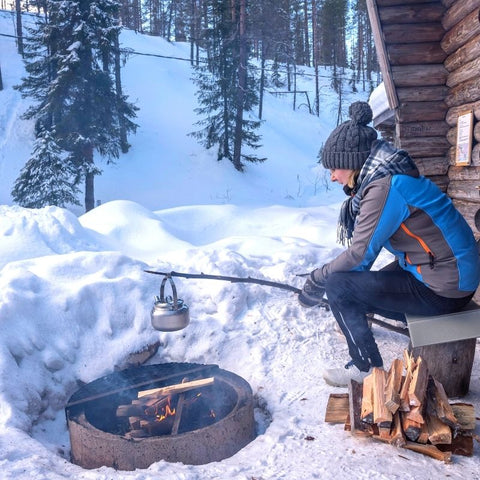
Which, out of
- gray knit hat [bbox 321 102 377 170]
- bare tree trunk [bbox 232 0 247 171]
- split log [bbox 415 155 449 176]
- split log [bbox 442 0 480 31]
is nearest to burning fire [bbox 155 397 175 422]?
gray knit hat [bbox 321 102 377 170]

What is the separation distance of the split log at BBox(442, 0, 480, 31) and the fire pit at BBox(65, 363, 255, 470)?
412 cm

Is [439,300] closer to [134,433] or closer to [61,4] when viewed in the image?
[134,433]

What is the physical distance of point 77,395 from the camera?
12.0 ft

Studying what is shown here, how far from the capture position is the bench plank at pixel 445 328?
331cm

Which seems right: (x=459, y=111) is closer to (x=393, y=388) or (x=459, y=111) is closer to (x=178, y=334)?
(x=393, y=388)

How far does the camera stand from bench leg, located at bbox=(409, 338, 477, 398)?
11.7 feet

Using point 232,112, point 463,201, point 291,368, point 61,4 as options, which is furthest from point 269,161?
point 291,368

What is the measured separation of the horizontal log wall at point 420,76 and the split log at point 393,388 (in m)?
3.30

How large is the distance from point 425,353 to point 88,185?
54.5 feet

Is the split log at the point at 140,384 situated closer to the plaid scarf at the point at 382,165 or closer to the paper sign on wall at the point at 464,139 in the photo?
the plaid scarf at the point at 382,165

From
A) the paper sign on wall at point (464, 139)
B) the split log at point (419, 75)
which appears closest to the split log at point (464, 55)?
the split log at point (419, 75)

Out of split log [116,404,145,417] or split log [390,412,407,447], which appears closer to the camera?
split log [390,412,407,447]

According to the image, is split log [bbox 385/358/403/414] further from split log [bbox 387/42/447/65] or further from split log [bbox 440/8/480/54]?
split log [bbox 387/42/447/65]

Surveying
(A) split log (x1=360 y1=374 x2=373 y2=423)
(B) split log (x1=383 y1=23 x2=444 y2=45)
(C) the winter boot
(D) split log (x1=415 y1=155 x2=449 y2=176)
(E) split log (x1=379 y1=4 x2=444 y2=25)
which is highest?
(E) split log (x1=379 y1=4 x2=444 y2=25)
